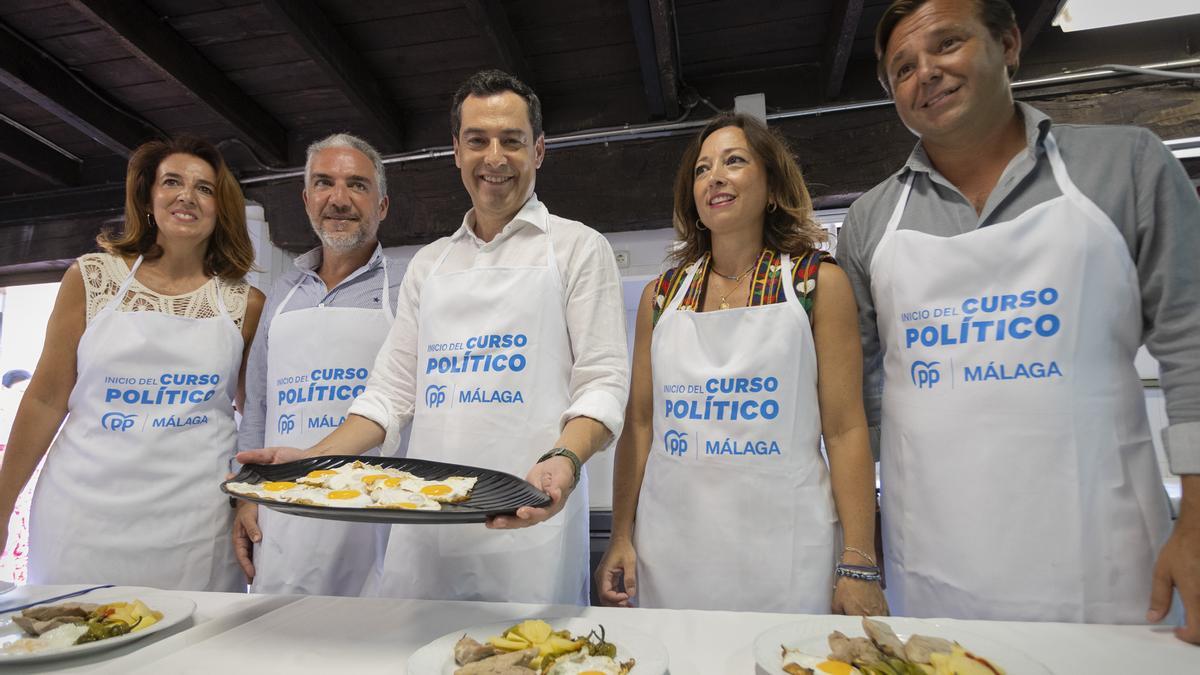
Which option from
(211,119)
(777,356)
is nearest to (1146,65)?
(777,356)

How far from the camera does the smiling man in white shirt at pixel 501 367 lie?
137 cm

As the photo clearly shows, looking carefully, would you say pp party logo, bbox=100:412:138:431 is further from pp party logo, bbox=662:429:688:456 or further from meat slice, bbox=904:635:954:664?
meat slice, bbox=904:635:954:664

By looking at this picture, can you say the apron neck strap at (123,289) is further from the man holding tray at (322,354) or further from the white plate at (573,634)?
the white plate at (573,634)

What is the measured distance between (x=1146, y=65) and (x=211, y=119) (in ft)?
14.6

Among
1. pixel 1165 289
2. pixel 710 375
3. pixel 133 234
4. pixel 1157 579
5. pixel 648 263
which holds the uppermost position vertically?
pixel 648 263

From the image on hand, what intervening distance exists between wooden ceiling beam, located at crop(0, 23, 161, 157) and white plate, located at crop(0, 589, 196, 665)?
112 inches

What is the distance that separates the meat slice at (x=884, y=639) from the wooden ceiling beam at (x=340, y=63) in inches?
112

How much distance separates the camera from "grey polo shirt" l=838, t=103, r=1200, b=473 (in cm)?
109

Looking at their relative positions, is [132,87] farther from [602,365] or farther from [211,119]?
[602,365]

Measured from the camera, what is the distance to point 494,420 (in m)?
1.43

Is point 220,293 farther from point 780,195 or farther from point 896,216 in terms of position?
point 896,216

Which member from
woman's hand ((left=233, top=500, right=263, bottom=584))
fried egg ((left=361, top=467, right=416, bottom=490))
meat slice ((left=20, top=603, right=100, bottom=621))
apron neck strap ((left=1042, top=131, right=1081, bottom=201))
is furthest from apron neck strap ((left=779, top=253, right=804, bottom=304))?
woman's hand ((left=233, top=500, right=263, bottom=584))

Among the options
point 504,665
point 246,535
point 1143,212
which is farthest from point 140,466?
point 1143,212

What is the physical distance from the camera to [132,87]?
127 inches
